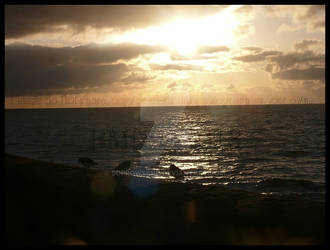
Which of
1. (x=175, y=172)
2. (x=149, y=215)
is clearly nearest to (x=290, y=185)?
(x=175, y=172)

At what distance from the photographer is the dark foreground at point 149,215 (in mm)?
8375

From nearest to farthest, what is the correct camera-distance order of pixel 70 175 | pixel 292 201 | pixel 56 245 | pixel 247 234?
pixel 56 245, pixel 247 234, pixel 292 201, pixel 70 175

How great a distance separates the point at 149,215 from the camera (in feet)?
32.5

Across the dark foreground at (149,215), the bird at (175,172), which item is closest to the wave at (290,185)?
the bird at (175,172)

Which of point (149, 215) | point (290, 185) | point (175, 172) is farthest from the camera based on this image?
point (175, 172)

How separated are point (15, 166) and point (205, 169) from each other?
17.4 metres

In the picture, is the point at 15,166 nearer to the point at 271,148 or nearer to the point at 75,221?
the point at 75,221

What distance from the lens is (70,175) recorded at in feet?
50.9

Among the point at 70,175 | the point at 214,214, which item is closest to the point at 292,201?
the point at 214,214

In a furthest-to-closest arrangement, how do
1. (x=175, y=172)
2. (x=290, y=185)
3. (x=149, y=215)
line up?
1. (x=175, y=172)
2. (x=290, y=185)
3. (x=149, y=215)

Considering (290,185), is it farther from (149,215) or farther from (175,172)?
(149,215)

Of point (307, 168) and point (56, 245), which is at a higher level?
point (56, 245)

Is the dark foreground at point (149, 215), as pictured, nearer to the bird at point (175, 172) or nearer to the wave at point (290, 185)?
the bird at point (175, 172)

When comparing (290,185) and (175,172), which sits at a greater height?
(175,172)
